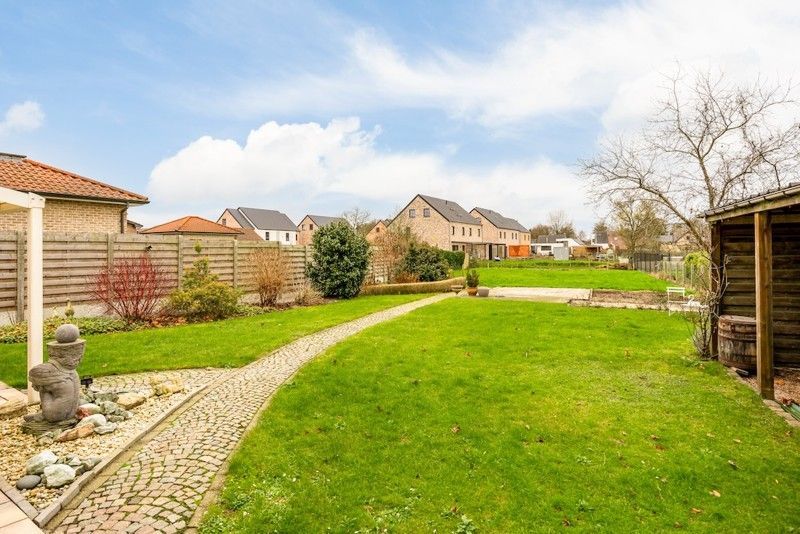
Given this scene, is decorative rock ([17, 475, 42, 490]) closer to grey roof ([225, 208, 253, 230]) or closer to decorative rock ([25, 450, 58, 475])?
decorative rock ([25, 450, 58, 475])

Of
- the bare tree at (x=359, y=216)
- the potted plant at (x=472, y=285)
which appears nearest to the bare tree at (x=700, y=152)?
the potted plant at (x=472, y=285)

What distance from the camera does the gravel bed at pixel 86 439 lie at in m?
3.84

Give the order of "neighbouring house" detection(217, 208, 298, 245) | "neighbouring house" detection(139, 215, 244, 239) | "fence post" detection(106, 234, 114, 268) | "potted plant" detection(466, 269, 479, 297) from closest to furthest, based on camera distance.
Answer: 1. "fence post" detection(106, 234, 114, 268)
2. "potted plant" detection(466, 269, 479, 297)
3. "neighbouring house" detection(139, 215, 244, 239)
4. "neighbouring house" detection(217, 208, 298, 245)

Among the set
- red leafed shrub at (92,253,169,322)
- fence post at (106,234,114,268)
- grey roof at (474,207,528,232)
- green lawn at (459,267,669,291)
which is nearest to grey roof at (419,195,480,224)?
grey roof at (474,207,528,232)

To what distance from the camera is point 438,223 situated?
51.7m

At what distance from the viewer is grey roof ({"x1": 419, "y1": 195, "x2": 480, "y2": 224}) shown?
52297 millimetres

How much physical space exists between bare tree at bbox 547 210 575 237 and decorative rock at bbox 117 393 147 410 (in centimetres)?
10505

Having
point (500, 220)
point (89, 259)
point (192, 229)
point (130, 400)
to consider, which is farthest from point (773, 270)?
point (500, 220)

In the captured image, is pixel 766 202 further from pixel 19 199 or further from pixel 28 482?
pixel 19 199

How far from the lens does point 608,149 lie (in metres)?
16.8

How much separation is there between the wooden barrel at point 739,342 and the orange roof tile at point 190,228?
Result: 3167 centimetres

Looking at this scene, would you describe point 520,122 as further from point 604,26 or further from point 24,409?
point 24,409

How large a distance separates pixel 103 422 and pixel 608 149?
17.9 meters

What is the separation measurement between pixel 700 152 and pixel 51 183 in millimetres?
23651
